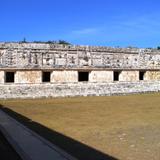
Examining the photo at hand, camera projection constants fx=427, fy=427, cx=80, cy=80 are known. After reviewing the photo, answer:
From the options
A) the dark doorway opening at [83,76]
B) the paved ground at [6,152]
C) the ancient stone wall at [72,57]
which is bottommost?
the paved ground at [6,152]

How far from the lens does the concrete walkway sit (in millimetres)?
8110

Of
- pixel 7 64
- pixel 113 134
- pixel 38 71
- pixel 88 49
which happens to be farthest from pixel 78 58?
pixel 113 134

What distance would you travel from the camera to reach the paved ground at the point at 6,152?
27.9 feet

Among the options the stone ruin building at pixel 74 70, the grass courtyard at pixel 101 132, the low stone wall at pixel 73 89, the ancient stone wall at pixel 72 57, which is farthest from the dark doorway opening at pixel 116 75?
the grass courtyard at pixel 101 132

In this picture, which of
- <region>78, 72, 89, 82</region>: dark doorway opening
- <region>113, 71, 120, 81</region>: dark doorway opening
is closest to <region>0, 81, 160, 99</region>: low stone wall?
<region>113, 71, 120, 81</region>: dark doorway opening

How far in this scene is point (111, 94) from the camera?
3144 centimetres

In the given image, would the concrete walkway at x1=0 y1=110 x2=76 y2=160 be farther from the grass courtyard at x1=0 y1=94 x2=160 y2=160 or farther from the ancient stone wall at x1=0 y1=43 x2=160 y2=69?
the ancient stone wall at x1=0 y1=43 x2=160 y2=69

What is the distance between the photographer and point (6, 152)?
29.9 feet

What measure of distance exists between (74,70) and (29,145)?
818 inches

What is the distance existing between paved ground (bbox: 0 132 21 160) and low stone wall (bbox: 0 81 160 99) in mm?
17180

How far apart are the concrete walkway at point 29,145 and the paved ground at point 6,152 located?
3.5 inches

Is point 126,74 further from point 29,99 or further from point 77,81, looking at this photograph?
point 29,99

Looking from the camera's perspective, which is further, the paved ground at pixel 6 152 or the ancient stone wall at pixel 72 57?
the ancient stone wall at pixel 72 57

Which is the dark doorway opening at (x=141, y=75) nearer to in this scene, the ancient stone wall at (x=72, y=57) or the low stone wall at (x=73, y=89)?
the ancient stone wall at (x=72, y=57)
